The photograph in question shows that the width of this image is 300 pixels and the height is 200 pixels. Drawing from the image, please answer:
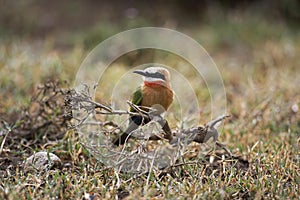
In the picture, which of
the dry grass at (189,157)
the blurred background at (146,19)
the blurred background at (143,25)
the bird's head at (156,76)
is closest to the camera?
the dry grass at (189,157)

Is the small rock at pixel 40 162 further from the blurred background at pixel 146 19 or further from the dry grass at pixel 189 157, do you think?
the blurred background at pixel 146 19

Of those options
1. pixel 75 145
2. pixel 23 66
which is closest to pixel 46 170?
pixel 75 145

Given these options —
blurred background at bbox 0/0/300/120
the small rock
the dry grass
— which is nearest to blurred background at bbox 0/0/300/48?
blurred background at bbox 0/0/300/120

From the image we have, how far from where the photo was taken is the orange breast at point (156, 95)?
267 centimetres

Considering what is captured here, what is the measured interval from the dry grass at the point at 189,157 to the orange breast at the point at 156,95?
366 mm

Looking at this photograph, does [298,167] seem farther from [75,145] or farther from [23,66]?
[23,66]

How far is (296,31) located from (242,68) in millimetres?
1708

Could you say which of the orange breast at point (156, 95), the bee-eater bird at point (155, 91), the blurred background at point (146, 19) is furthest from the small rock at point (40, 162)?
the blurred background at point (146, 19)

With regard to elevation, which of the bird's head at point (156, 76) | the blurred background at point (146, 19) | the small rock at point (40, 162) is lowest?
the small rock at point (40, 162)

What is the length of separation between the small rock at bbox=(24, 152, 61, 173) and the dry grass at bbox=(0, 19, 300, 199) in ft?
0.14

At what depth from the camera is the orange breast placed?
8.76ft

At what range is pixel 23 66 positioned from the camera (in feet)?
15.1

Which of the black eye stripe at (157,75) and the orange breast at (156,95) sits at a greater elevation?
the black eye stripe at (157,75)

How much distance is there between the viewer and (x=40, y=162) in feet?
9.02
